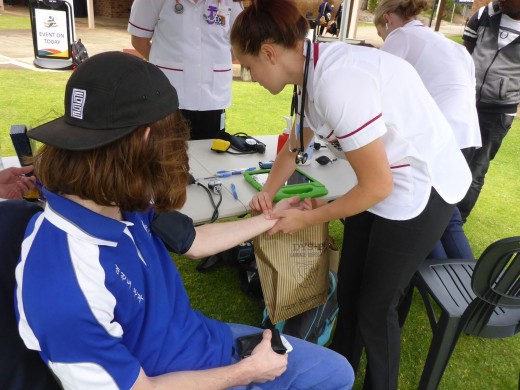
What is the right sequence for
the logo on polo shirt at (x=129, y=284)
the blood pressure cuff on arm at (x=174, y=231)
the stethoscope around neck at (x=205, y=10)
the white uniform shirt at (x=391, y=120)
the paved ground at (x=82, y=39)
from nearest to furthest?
the logo on polo shirt at (x=129, y=284), the white uniform shirt at (x=391, y=120), the blood pressure cuff on arm at (x=174, y=231), the stethoscope around neck at (x=205, y=10), the paved ground at (x=82, y=39)

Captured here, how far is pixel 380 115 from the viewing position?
1058 mm

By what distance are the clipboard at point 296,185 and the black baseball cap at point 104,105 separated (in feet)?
3.04

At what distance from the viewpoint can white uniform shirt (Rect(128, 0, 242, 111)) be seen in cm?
251

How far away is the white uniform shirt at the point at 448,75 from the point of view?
1.77 metres

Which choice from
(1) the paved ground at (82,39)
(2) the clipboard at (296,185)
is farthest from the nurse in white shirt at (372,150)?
(1) the paved ground at (82,39)

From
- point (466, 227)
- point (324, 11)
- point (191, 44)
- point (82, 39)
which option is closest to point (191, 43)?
point (191, 44)

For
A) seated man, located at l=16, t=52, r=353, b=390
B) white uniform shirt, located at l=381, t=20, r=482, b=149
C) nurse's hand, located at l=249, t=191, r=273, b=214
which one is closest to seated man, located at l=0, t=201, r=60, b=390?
seated man, located at l=16, t=52, r=353, b=390

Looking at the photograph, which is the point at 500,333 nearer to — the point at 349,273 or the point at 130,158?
the point at 349,273

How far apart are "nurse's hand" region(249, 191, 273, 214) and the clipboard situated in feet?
0.23

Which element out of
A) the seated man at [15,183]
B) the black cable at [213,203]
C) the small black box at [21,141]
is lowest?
the black cable at [213,203]

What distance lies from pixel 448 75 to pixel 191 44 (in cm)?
154

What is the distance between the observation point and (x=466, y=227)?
3.43 m

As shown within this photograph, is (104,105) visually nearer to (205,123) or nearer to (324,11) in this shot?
(205,123)

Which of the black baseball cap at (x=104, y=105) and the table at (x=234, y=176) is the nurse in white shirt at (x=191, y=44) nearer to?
the table at (x=234, y=176)
